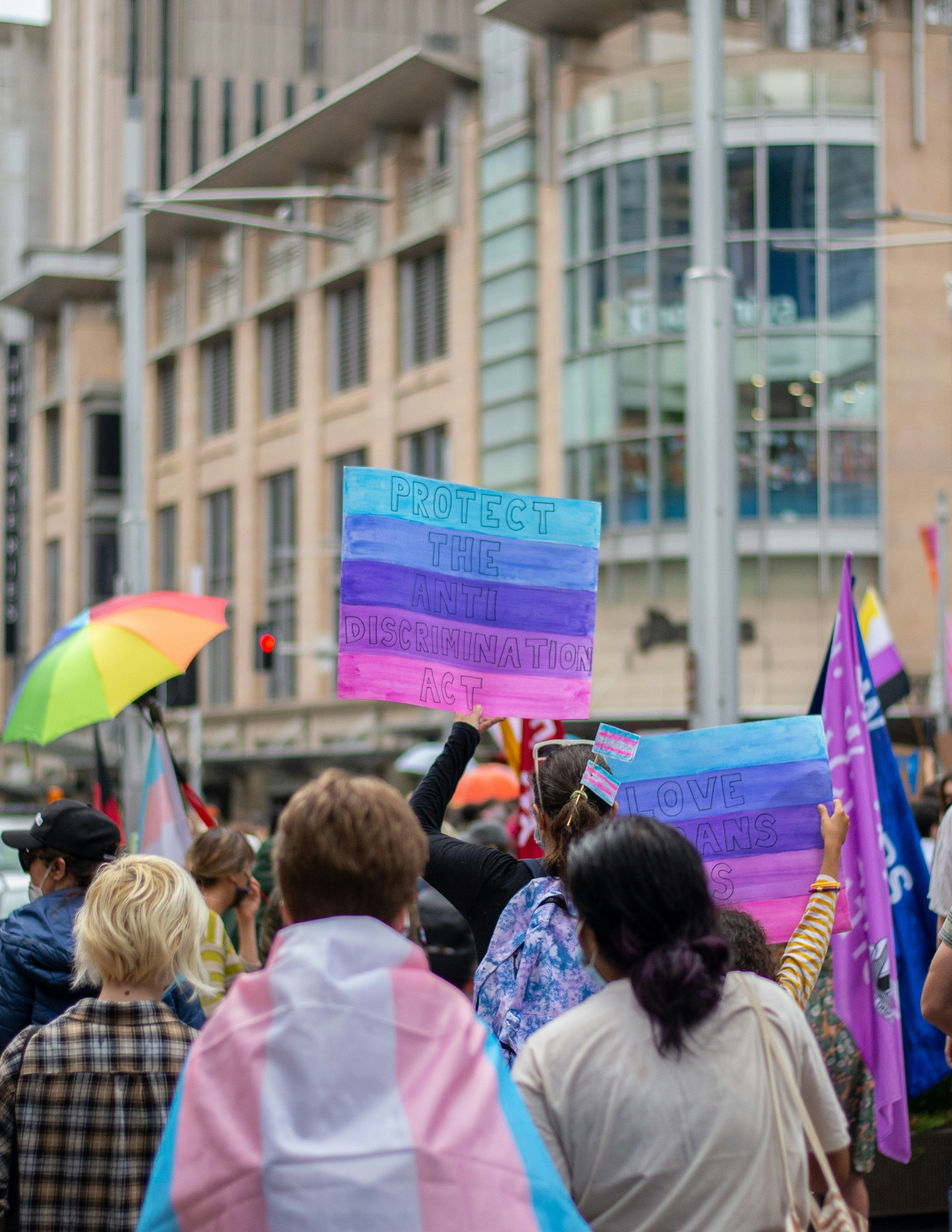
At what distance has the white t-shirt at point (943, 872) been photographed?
15.9ft

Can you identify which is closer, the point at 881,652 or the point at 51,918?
the point at 51,918

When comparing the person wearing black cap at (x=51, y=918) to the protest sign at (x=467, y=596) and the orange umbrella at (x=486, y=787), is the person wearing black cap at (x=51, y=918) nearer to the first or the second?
the protest sign at (x=467, y=596)

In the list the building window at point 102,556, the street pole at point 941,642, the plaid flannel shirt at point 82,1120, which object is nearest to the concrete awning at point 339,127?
the building window at point 102,556

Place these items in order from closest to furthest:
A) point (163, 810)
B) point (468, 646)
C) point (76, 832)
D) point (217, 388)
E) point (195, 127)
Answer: point (76, 832) < point (468, 646) < point (163, 810) < point (217, 388) < point (195, 127)

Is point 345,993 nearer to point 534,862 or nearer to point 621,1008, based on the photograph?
point 621,1008

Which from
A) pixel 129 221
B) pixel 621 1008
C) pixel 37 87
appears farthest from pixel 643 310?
pixel 37 87

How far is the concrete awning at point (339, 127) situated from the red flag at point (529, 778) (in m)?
25.5

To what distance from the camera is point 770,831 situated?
4.39m

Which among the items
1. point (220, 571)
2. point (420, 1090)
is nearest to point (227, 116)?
point (220, 571)

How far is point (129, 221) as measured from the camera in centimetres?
1647

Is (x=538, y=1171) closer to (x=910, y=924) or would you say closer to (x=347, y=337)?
(x=910, y=924)

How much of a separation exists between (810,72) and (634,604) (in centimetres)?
1004

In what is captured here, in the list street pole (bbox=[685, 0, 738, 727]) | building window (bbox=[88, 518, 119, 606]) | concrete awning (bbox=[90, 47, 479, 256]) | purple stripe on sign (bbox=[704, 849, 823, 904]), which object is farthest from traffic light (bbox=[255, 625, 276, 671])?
building window (bbox=[88, 518, 119, 606])

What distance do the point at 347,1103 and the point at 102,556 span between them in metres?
50.1
